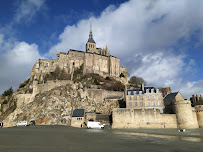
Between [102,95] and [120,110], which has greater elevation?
[102,95]

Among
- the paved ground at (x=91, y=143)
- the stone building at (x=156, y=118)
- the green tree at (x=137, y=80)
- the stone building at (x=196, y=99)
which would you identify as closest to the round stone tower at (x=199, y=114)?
the stone building at (x=156, y=118)

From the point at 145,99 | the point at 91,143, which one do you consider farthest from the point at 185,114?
the point at 91,143

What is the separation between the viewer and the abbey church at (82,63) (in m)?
65.4

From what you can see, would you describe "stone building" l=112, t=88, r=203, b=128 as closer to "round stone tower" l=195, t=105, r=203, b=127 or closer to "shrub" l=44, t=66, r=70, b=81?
"round stone tower" l=195, t=105, r=203, b=127

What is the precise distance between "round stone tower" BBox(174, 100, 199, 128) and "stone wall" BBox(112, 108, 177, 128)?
1071mm

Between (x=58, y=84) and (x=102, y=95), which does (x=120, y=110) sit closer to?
(x=102, y=95)

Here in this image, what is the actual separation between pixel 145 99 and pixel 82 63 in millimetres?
40193

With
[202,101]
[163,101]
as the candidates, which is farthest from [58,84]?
[202,101]

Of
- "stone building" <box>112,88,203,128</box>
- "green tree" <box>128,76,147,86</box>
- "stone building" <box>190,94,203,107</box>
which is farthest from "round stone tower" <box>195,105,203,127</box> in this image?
"green tree" <box>128,76,147,86</box>

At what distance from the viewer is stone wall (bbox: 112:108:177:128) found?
3081 centimetres

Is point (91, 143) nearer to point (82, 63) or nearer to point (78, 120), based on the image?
point (78, 120)

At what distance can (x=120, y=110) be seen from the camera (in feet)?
104

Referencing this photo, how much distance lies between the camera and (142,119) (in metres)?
31.1

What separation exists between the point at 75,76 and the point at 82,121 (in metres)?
32.3
